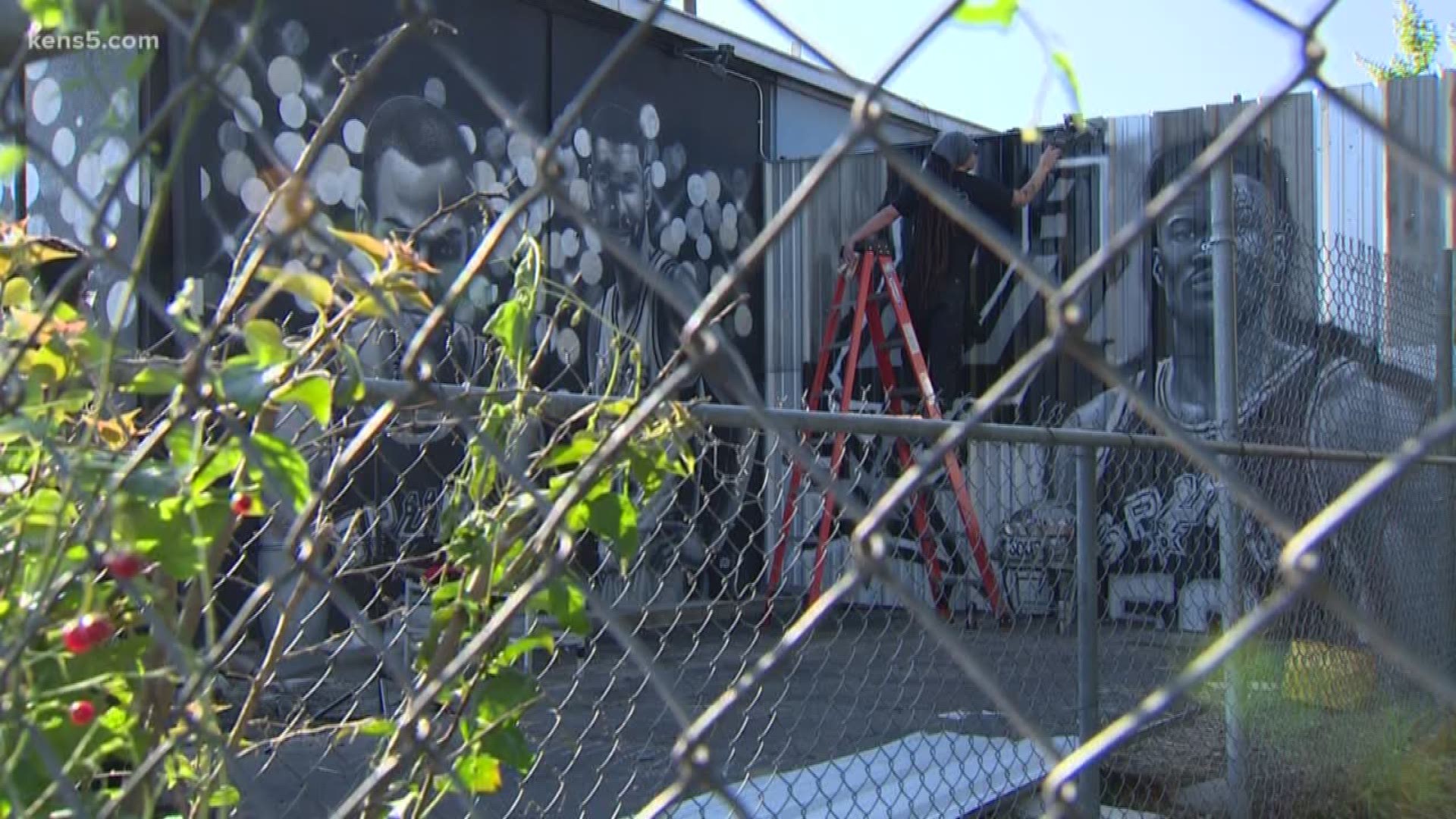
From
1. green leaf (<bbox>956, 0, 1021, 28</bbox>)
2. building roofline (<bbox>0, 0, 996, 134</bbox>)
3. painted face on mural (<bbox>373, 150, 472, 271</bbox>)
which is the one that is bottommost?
green leaf (<bbox>956, 0, 1021, 28</bbox>)

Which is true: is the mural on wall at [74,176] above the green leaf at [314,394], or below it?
above

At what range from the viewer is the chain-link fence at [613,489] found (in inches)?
42.9

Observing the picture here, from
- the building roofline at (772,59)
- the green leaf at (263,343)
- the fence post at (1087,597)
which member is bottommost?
the fence post at (1087,597)

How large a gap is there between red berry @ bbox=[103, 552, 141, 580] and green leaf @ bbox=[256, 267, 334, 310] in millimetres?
263

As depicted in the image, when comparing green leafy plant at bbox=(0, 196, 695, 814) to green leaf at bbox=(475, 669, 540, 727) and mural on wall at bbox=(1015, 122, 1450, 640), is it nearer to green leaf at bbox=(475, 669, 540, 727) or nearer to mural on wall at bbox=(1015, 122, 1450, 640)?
green leaf at bbox=(475, 669, 540, 727)

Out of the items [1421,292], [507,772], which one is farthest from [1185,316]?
[507,772]

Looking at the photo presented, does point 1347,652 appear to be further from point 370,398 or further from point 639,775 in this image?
point 370,398

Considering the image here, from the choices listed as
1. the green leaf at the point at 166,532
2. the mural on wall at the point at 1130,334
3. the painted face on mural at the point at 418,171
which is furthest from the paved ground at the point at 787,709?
the painted face on mural at the point at 418,171

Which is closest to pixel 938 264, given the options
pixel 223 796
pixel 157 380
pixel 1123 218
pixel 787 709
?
pixel 1123 218

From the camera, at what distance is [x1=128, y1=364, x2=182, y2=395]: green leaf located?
112 centimetres

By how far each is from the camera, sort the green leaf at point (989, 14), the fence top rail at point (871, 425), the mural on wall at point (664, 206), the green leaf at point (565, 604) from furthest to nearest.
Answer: the mural on wall at point (664, 206)
the fence top rail at point (871, 425)
the green leaf at point (565, 604)
the green leaf at point (989, 14)

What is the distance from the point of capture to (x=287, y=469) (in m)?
1.12

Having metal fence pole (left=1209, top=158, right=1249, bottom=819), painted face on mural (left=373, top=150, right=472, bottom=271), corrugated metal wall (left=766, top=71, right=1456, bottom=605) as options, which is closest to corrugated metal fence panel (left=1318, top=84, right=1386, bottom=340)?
corrugated metal wall (left=766, top=71, right=1456, bottom=605)

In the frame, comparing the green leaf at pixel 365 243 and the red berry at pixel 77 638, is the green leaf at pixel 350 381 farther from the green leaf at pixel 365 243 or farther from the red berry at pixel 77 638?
the red berry at pixel 77 638
